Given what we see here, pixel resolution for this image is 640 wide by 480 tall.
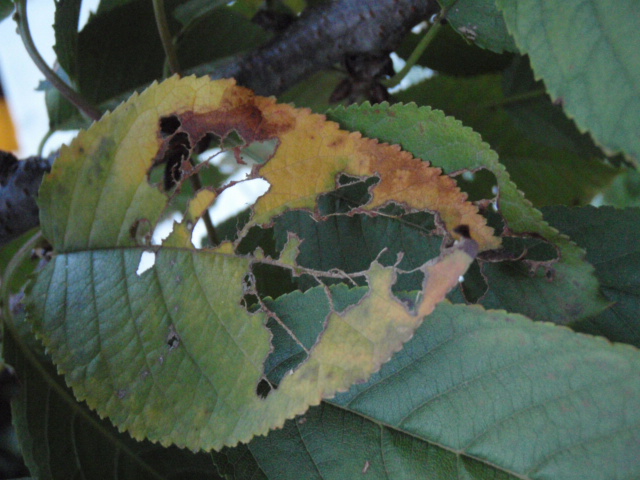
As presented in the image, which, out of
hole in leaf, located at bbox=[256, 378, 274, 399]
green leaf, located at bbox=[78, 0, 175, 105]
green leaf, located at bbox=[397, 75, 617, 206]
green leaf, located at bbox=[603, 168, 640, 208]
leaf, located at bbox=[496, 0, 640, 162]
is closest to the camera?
leaf, located at bbox=[496, 0, 640, 162]

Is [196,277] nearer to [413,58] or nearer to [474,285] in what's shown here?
[474,285]

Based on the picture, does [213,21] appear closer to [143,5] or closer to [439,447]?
[143,5]

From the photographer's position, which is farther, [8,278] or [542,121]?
[542,121]

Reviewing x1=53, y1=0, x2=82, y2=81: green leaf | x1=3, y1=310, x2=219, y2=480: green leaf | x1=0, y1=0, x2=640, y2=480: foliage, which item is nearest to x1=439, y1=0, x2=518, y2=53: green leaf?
x1=0, y1=0, x2=640, y2=480: foliage

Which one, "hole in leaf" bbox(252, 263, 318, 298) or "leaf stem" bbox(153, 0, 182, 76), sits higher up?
"leaf stem" bbox(153, 0, 182, 76)

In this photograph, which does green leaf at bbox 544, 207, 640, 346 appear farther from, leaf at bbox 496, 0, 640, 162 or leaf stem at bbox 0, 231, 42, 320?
leaf stem at bbox 0, 231, 42, 320

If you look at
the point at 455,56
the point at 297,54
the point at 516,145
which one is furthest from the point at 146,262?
the point at 516,145

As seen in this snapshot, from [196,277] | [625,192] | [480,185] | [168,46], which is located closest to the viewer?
[196,277]
